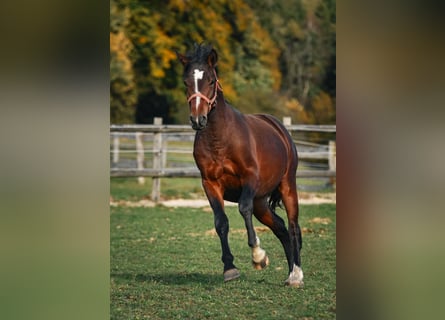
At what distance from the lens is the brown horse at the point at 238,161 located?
3990 mm

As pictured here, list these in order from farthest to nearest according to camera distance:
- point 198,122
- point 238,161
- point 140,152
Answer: point 140,152 → point 238,161 → point 198,122

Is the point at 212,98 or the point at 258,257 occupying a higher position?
the point at 212,98

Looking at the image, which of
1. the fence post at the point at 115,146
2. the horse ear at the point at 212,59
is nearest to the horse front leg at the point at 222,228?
the horse ear at the point at 212,59

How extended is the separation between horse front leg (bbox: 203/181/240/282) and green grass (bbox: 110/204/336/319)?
0.29 metres

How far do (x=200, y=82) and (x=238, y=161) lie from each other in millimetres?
708

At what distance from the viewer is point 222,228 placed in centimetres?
425

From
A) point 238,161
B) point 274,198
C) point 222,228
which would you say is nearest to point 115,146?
point 274,198
